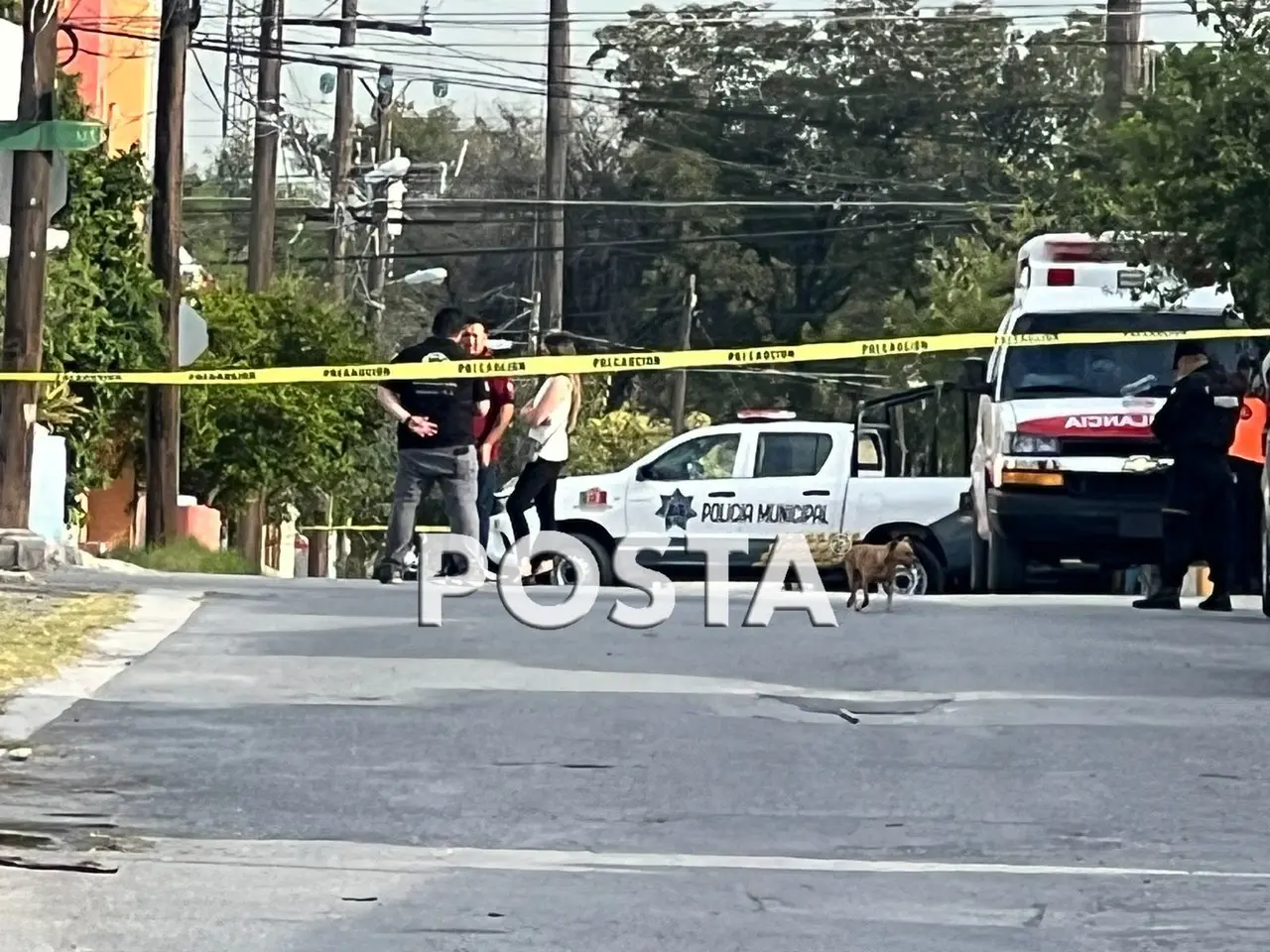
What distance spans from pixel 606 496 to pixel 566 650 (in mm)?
11193

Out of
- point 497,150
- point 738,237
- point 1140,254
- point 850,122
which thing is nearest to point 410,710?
point 1140,254

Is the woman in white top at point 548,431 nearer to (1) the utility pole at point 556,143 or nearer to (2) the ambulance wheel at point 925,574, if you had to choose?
(2) the ambulance wheel at point 925,574

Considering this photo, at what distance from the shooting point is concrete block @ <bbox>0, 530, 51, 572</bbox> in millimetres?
17484

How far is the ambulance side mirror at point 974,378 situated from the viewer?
62.6 ft

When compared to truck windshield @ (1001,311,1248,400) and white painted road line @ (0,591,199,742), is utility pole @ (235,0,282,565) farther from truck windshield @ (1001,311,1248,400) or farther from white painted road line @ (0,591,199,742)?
white painted road line @ (0,591,199,742)

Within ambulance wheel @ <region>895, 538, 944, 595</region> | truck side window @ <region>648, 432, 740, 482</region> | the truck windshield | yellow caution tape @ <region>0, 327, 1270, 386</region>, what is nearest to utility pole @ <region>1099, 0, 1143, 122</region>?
truck side window @ <region>648, 432, 740, 482</region>

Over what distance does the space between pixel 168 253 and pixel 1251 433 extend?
47.1 ft

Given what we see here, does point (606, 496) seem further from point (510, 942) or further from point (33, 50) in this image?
point (510, 942)

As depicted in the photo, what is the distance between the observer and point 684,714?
995 cm

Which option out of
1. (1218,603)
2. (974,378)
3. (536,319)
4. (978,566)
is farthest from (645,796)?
(536,319)

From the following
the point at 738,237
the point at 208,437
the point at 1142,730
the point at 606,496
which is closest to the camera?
the point at 1142,730

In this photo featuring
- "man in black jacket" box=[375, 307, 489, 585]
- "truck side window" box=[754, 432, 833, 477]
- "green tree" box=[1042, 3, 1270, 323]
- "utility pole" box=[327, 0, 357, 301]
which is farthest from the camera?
"utility pole" box=[327, 0, 357, 301]

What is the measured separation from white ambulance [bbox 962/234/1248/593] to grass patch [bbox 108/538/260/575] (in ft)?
25.9

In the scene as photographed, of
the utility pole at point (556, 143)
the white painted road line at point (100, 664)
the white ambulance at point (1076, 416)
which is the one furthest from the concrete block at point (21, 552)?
the utility pole at point (556, 143)
